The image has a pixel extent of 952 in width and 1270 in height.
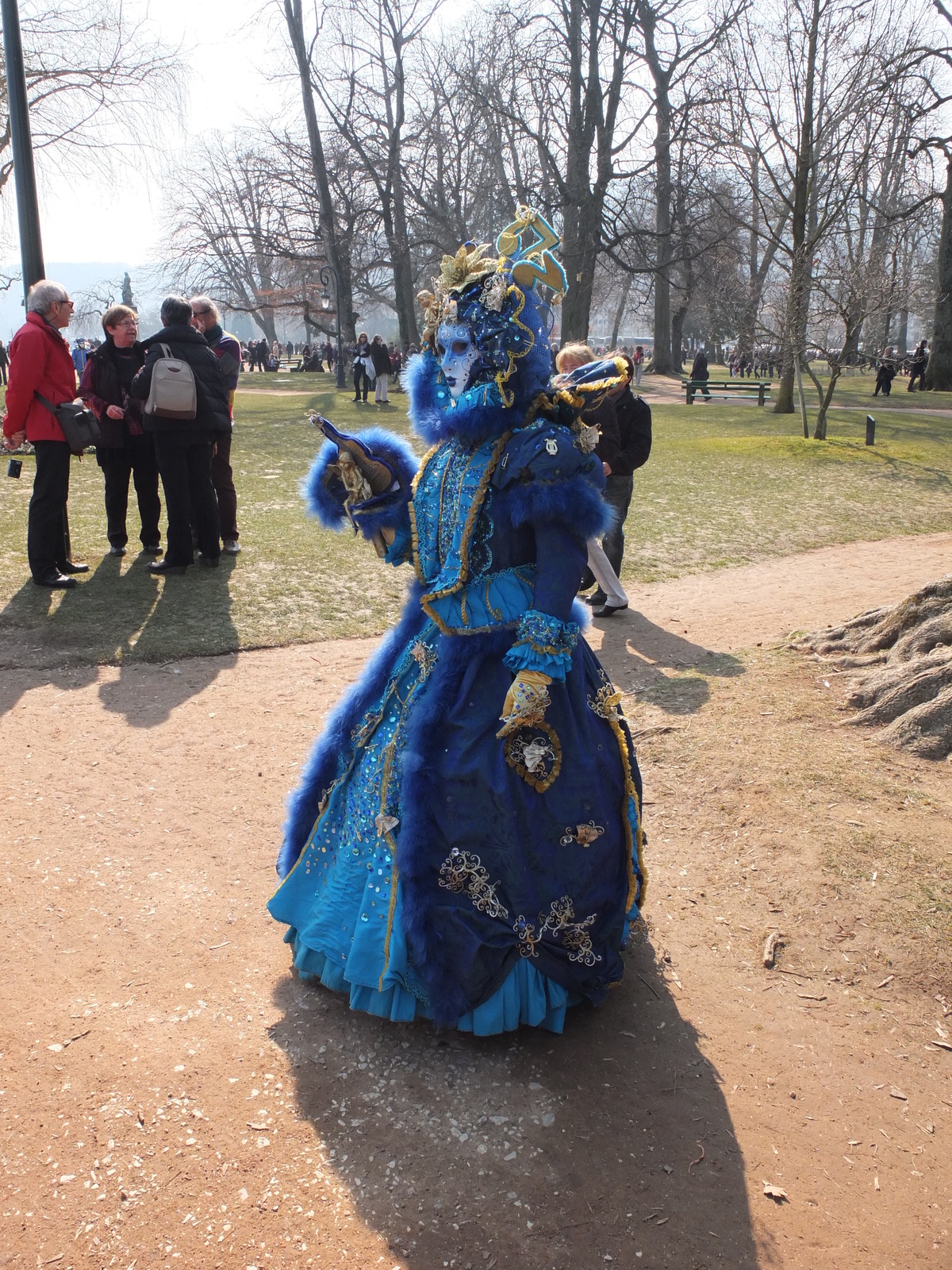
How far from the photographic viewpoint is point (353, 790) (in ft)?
9.69

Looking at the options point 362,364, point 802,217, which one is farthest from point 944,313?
point 362,364

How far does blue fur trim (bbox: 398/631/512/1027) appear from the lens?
2684 millimetres

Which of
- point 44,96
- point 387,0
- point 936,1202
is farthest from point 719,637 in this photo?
point 387,0

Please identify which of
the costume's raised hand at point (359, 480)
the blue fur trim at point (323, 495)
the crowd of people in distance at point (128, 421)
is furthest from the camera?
the crowd of people in distance at point (128, 421)

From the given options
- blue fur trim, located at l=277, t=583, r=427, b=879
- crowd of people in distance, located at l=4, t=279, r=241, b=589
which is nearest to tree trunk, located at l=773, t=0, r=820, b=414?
crowd of people in distance, located at l=4, t=279, r=241, b=589

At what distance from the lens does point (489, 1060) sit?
278 cm

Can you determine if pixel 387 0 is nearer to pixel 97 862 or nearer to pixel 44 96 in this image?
pixel 44 96

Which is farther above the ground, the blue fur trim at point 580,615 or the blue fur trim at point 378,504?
the blue fur trim at point 378,504

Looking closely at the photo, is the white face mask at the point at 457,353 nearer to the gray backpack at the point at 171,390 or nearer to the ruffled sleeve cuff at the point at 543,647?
the ruffled sleeve cuff at the point at 543,647

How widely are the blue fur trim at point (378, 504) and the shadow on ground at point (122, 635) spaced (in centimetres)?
252

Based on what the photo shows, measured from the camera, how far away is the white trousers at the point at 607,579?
7016 millimetres

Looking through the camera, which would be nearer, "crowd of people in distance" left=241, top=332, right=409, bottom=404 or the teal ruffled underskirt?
the teal ruffled underskirt

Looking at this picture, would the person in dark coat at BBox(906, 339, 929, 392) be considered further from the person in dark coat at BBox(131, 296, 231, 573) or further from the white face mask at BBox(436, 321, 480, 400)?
the white face mask at BBox(436, 321, 480, 400)

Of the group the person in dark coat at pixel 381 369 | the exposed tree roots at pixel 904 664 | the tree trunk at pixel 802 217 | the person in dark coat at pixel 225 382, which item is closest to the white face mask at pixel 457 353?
the exposed tree roots at pixel 904 664
